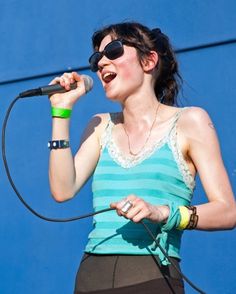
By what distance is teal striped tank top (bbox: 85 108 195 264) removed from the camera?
196 cm

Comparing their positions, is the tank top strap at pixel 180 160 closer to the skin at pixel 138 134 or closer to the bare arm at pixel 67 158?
the skin at pixel 138 134

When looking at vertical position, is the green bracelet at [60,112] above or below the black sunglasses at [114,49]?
below

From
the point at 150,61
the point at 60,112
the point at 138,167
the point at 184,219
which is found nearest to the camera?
the point at 184,219

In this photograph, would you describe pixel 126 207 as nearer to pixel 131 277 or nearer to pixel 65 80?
pixel 131 277

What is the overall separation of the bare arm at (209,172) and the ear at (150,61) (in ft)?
0.70

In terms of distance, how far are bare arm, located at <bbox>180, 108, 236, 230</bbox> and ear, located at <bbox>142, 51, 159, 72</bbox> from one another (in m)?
0.21

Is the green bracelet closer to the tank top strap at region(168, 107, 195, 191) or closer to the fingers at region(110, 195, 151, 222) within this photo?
the tank top strap at region(168, 107, 195, 191)

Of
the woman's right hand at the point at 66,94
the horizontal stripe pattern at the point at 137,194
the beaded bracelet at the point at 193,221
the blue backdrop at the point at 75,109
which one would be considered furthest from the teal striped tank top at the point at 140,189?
the blue backdrop at the point at 75,109

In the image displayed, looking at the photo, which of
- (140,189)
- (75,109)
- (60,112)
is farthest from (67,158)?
(75,109)

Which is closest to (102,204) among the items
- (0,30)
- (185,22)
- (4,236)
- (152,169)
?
(152,169)

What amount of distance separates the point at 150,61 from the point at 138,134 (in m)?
0.22

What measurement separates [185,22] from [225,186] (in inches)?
46.9

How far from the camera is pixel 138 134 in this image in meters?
2.17

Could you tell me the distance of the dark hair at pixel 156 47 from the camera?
2.21 meters
